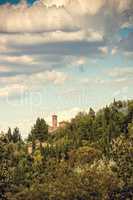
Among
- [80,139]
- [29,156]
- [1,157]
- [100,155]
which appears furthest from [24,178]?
[80,139]

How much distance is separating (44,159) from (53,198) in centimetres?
7782

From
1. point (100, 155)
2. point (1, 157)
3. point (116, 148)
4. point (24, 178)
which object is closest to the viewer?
point (116, 148)

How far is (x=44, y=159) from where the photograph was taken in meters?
167

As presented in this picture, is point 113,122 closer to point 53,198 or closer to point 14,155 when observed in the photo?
point 14,155

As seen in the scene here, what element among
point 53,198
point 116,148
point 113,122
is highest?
point 113,122

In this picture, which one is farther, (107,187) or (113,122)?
(113,122)

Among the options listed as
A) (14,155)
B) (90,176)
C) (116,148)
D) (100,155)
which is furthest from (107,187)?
(14,155)

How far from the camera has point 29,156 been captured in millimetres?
172125

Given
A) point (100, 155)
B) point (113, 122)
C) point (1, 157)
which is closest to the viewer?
point (1, 157)

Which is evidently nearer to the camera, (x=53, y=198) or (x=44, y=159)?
(x=53, y=198)

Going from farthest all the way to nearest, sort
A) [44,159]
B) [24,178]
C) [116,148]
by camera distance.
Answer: [44,159]
[24,178]
[116,148]

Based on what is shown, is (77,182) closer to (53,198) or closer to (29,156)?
(53,198)

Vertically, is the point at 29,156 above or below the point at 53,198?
above

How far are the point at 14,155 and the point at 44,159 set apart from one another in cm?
919
